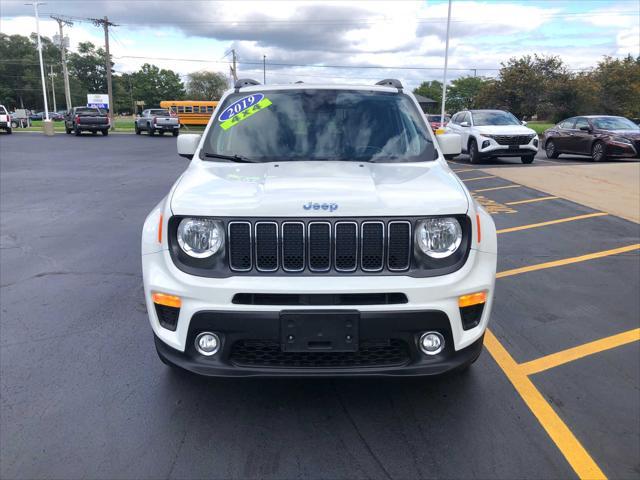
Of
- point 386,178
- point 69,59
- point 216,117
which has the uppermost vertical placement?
point 69,59

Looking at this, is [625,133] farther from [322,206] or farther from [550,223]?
[322,206]

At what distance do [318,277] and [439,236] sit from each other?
695 mm

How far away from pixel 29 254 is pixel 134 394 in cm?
412

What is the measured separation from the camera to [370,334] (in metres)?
2.76

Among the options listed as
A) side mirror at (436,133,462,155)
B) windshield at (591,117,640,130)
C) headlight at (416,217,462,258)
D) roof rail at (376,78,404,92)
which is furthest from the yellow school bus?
headlight at (416,217,462,258)

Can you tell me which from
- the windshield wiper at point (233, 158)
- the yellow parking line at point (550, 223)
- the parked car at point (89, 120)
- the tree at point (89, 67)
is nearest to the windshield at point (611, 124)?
the yellow parking line at point (550, 223)

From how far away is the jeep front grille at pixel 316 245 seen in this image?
2.86m

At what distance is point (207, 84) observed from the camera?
102 m

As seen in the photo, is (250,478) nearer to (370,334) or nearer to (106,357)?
(370,334)

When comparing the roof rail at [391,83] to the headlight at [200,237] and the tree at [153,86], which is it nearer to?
the headlight at [200,237]

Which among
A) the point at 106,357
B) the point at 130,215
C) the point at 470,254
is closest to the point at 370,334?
the point at 470,254

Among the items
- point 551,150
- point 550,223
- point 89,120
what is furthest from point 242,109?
point 89,120

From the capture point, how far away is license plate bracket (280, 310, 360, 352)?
2732 millimetres

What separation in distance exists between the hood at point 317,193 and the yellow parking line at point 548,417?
4.27 ft
